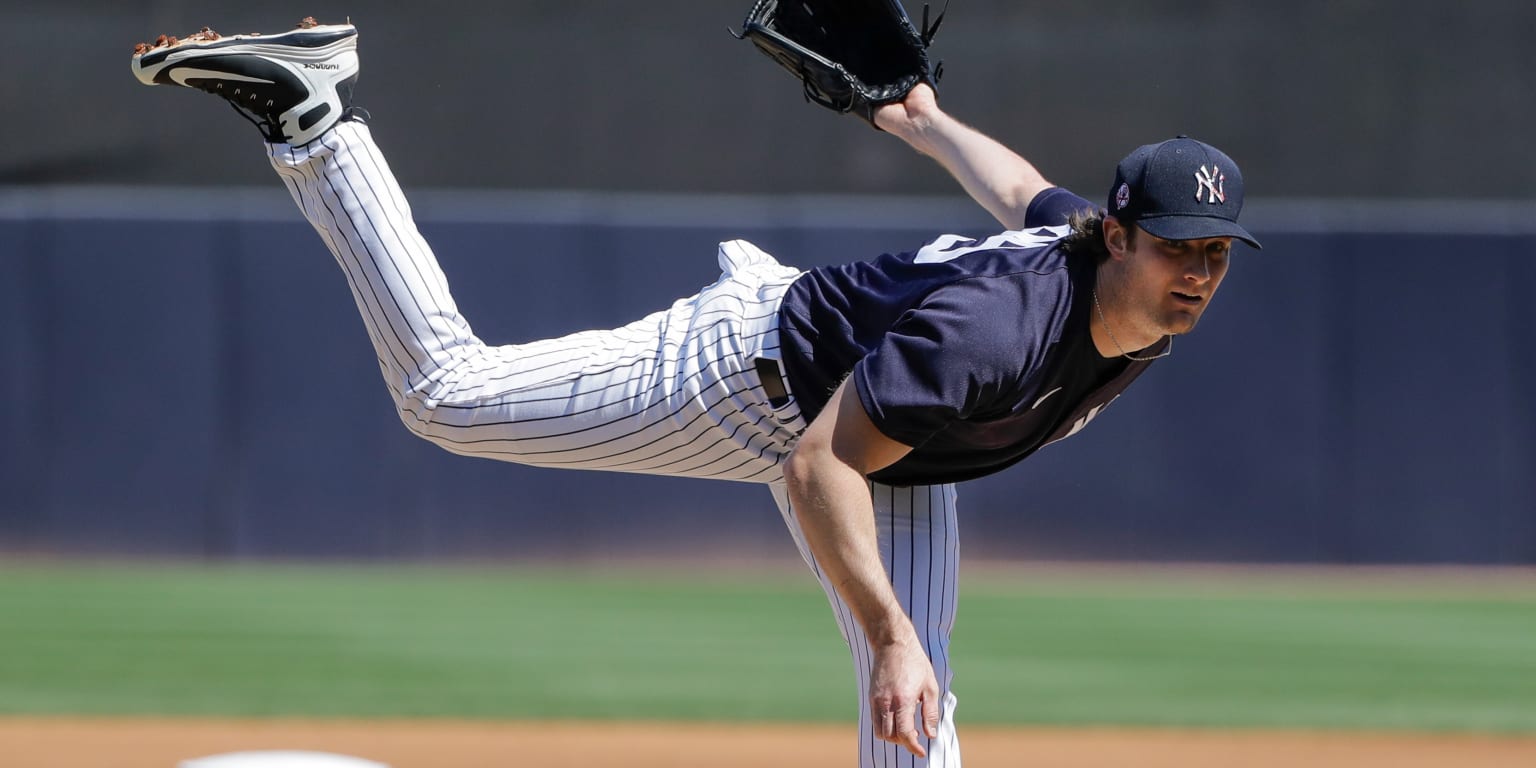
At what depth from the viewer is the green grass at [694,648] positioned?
16.5 ft

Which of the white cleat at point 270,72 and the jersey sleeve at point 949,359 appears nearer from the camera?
the jersey sleeve at point 949,359

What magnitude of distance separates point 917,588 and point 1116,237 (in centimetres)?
71

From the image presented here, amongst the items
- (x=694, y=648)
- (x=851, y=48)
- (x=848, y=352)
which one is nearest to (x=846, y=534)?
(x=848, y=352)

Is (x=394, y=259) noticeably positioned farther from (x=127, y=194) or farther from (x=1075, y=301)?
(x=127, y=194)

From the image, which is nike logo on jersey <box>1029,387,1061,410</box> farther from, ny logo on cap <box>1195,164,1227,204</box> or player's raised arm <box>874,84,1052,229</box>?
player's raised arm <box>874,84,1052,229</box>

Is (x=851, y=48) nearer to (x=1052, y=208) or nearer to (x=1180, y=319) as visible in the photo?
Result: (x=1052, y=208)

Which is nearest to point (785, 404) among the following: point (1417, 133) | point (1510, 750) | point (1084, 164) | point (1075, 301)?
point (1075, 301)

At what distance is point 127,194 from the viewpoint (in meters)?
8.41

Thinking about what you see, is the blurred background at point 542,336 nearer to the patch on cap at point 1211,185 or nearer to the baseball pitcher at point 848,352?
the baseball pitcher at point 848,352

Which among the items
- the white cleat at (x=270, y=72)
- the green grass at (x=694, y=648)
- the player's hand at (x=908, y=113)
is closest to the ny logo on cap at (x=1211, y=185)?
the player's hand at (x=908, y=113)

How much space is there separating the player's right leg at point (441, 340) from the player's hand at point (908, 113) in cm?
63

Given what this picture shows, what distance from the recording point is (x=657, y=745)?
14.6 ft

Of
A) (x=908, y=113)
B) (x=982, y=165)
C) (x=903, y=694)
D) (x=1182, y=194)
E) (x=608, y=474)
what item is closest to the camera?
(x=903, y=694)

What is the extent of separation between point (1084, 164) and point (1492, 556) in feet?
9.93
